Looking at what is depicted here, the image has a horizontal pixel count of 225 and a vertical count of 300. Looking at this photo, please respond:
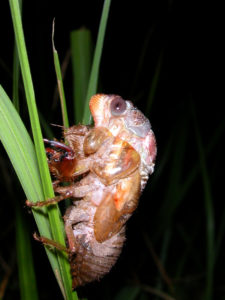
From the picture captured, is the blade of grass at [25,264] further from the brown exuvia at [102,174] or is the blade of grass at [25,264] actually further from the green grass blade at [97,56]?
the green grass blade at [97,56]

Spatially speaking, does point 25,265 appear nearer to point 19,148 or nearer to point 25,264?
point 25,264

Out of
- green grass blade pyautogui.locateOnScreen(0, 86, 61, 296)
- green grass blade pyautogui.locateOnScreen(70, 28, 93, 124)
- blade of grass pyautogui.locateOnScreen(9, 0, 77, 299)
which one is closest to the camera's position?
blade of grass pyautogui.locateOnScreen(9, 0, 77, 299)

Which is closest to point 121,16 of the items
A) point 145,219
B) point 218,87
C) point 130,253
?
point 218,87

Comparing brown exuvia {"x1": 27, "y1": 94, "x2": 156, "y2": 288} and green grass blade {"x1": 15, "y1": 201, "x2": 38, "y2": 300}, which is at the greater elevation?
brown exuvia {"x1": 27, "y1": 94, "x2": 156, "y2": 288}

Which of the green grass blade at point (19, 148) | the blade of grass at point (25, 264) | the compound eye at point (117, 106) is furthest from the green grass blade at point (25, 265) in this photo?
the compound eye at point (117, 106)

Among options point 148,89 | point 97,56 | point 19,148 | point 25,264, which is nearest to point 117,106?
point 97,56

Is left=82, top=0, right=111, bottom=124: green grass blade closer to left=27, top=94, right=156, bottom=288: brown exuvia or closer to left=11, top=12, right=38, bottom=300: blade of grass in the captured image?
left=27, top=94, right=156, bottom=288: brown exuvia

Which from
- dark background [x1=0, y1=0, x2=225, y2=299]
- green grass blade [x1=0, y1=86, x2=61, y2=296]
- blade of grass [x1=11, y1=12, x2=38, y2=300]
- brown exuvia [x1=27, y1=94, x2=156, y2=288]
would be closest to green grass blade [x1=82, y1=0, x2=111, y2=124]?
brown exuvia [x1=27, y1=94, x2=156, y2=288]
